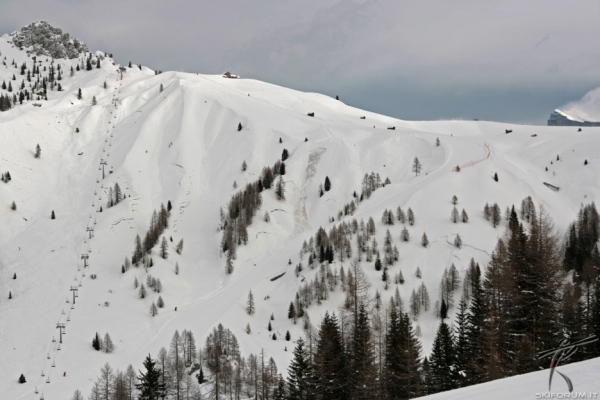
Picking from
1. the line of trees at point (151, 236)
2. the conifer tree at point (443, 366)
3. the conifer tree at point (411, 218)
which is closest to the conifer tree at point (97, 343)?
the line of trees at point (151, 236)

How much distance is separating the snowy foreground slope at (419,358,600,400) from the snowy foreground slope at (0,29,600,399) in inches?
2819

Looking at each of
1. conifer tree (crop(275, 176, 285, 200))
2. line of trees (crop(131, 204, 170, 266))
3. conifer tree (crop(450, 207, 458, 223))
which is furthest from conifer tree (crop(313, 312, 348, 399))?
conifer tree (crop(275, 176, 285, 200))

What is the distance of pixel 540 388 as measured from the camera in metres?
10.8

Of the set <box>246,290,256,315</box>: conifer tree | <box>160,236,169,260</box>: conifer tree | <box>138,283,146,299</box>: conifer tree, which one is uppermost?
<box>160,236,169,260</box>: conifer tree

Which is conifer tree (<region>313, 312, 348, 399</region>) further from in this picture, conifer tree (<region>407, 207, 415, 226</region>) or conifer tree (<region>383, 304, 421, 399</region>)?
conifer tree (<region>407, 207, 415, 226</region>)

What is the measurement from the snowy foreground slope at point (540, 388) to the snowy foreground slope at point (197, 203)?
235 feet

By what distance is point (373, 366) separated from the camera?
40.3 metres

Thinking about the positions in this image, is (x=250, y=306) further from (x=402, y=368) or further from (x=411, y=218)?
(x=402, y=368)

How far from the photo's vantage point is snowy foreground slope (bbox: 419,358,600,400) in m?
10.2

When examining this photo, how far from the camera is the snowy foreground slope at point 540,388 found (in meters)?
10.2

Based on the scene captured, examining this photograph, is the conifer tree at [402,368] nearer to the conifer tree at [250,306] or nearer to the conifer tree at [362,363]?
the conifer tree at [362,363]

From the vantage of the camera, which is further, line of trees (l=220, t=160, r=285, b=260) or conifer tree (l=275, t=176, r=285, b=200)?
conifer tree (l=275, t=176, r=285, b=200)

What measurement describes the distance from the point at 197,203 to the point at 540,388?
13711 centimetres

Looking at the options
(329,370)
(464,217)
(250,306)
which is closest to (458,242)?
(464,217)
